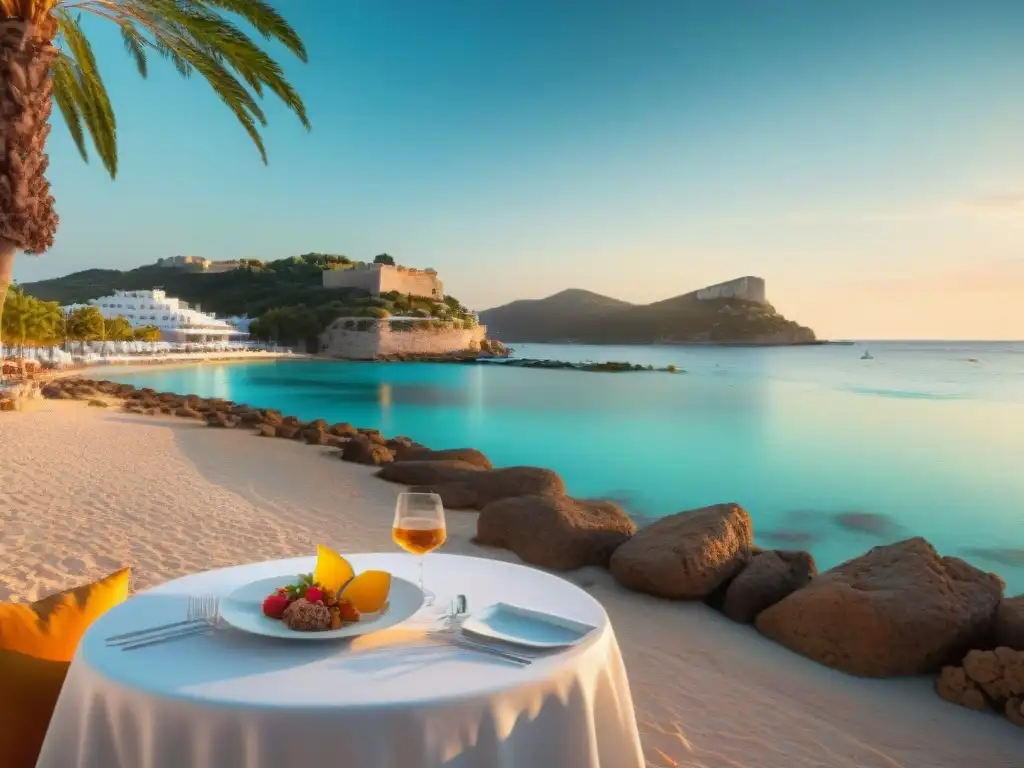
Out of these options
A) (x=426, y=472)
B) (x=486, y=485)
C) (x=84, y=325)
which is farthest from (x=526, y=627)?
(x=84, y=325)

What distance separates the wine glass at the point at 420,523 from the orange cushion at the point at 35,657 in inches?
38.4

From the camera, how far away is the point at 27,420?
14.5 metres

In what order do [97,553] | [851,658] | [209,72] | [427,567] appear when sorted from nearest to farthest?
[427,567]
[851,658]
[97,553]
[209,72]

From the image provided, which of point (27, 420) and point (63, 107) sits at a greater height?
point (63, 107)

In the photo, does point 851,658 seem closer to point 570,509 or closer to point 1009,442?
point 570,509

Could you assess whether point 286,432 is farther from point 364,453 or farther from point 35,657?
point 35,657

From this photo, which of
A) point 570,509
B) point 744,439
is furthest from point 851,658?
point 744,439

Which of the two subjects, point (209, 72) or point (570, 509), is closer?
point (570, 509)

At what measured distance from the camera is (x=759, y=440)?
74.6ft

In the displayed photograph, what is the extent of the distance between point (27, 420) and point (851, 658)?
15.1 metres

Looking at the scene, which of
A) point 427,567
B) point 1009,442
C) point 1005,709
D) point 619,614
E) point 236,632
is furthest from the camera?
point 1009,442

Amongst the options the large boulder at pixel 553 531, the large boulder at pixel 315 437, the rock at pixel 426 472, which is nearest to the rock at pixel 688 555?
the large boulder at pixel 553 531

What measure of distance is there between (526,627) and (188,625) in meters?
0.79

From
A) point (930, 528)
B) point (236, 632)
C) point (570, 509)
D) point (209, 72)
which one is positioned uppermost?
point (209, 72)
